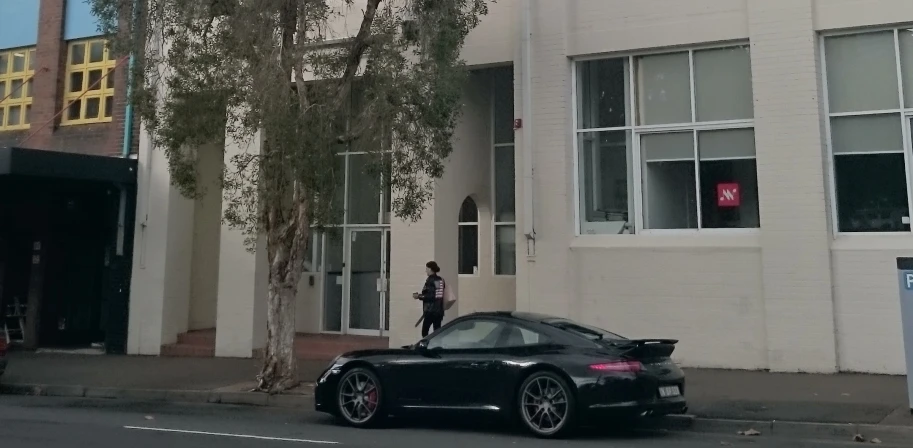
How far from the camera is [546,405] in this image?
8.35 meters

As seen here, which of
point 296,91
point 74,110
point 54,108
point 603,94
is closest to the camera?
point 296,91

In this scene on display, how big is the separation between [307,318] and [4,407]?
7066 millimetres

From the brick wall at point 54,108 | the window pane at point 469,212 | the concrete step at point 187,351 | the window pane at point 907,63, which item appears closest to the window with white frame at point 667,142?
the window pane at point 907,63

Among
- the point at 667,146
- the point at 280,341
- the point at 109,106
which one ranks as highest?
the point at 109,106

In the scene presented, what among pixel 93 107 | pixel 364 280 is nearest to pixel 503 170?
pixel 364 280

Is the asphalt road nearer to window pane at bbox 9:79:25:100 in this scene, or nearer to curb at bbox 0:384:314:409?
curb at bbox 0:384:314:409

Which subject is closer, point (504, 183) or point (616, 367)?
point (616, 367)

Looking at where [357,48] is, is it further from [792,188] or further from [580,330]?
[792,188]

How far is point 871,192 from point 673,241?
9.97ft

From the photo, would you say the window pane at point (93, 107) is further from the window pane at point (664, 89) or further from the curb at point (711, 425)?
the window pane at point (664, 89)

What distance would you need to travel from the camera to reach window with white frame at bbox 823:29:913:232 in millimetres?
12312

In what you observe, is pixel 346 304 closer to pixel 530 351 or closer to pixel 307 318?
pixel 307 318

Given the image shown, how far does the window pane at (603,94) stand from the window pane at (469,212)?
3588 millimetres

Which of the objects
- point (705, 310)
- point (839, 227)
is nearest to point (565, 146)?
point (705, 310)
